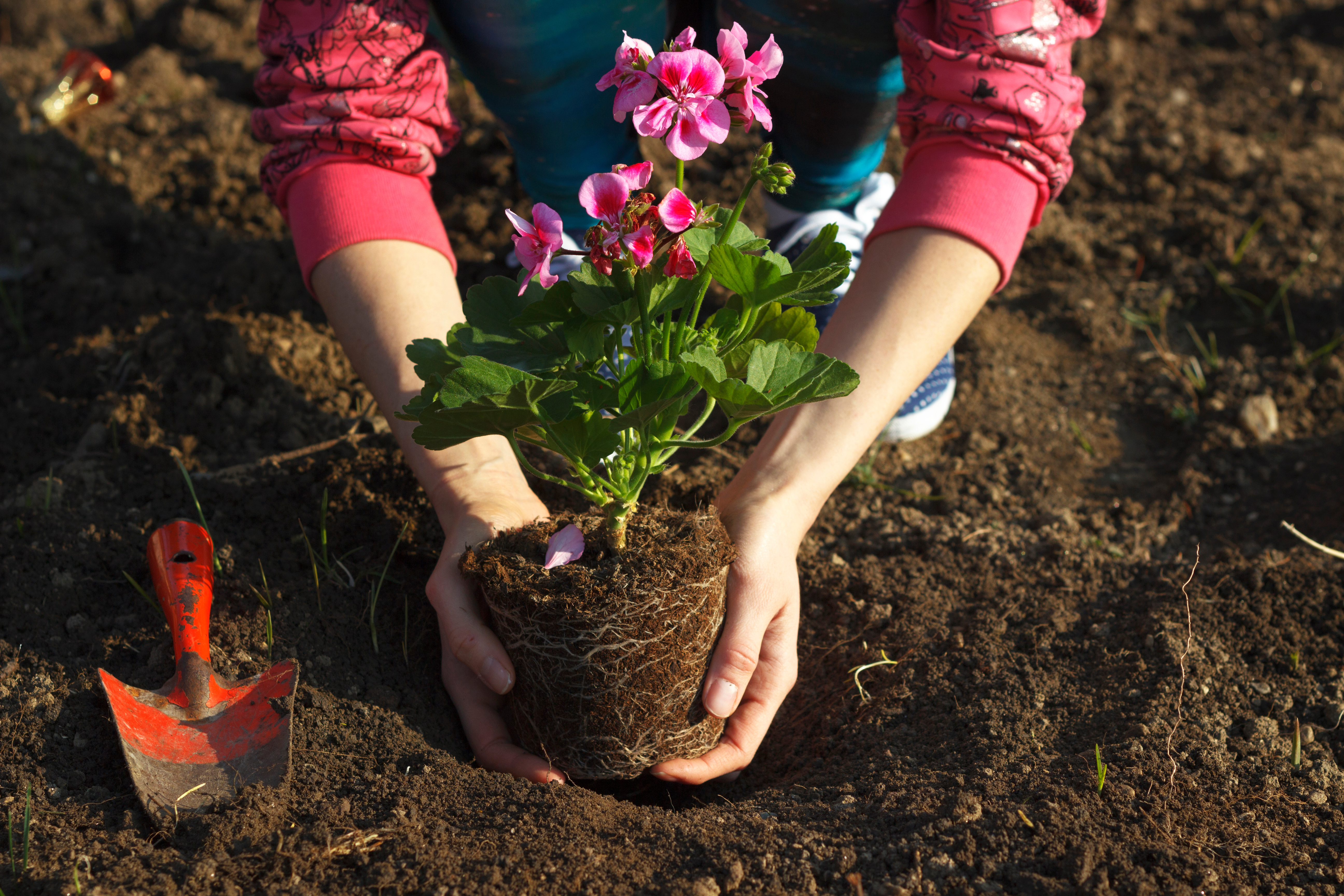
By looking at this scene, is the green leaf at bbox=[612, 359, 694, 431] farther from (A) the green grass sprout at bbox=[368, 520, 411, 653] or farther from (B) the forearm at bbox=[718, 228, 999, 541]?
(A) the green grass sprout at bbox=[368, 520, 411, 653]

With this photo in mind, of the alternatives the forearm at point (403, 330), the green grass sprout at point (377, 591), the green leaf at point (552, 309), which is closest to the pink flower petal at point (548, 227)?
the green leaf at point (552, 309)

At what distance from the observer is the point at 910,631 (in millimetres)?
1831

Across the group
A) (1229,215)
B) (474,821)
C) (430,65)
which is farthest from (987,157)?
(1229,215)

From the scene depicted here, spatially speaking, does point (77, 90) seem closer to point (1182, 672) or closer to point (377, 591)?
point (377, 591)

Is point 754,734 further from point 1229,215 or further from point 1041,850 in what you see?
point 1229,215

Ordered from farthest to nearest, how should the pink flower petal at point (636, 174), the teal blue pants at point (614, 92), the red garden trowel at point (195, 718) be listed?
the teal blue pants at point (614, 92)
the red garden trowel at point (195, 718)
the pink flower petal at point (636, 174)

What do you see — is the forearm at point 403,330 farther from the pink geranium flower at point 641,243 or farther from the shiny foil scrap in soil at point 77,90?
the shiny foil scrap in soil at point 77,90

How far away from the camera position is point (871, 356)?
1.67m

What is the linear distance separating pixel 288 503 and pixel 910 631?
1251mm

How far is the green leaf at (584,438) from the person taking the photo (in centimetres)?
129

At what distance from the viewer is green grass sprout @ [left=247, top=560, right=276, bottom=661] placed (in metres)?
1.67

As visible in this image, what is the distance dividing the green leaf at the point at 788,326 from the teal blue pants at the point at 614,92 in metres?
0.93

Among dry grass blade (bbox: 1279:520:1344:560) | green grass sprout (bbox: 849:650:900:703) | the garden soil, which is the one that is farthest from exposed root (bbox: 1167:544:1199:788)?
green grass sprout (bbox: 849:650:900:703)

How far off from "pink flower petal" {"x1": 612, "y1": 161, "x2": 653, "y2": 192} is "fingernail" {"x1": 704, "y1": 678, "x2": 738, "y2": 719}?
785mm
